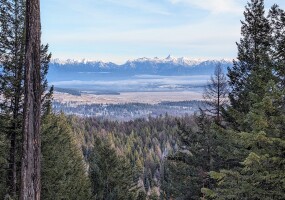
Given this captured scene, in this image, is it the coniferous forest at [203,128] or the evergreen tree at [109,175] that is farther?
the evergreen tree at [109,175]

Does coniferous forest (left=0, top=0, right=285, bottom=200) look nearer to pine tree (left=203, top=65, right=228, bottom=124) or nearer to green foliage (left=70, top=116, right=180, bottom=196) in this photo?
pine tree (left=203, top=65, right=228, bottom=124)

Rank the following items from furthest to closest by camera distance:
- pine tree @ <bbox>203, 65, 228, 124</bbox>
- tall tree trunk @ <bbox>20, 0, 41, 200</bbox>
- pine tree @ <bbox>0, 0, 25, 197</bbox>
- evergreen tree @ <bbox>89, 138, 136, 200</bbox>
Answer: evergreen tree @ <bbox>89, 138, 136, 200</bbox> < pine tree @ <bbox>203, 65, 228, 124</bbox> < pine tree @ <bbox>0, 0, 25, 197</bbox> < tall tree trunk @ <bbox>20, 0, 41, 200</bbox>

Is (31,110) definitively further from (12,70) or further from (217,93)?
(217,93)

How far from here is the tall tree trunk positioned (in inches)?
264

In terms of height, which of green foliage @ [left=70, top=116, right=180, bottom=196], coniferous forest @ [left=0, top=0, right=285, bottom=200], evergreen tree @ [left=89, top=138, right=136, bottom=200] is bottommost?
green foliage @ [left=70, top=116, right=180, bottom=196]

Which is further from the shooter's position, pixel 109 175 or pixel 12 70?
pixel 109 175

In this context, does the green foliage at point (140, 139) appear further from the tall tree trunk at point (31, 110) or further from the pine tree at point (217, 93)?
the tall tree trunk at point (31, 110)

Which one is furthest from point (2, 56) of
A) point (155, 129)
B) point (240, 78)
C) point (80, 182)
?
point (155, 129)

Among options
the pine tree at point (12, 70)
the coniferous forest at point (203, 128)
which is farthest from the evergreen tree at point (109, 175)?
the pine tree at point (12, 70)

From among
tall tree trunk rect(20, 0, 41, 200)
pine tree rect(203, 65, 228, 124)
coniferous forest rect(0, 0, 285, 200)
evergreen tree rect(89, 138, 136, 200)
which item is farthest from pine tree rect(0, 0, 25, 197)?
evergreen tree rect(89, 138, 136, 200)

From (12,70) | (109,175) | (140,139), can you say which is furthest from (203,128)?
(140,139)

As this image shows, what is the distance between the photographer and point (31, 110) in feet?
22.5

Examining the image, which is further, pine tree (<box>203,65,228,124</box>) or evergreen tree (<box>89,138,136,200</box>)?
evergreen tree (<box>89,138,136,200</box>)

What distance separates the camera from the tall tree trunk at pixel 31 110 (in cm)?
671
